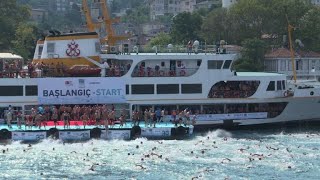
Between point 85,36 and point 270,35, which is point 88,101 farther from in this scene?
point 270,35

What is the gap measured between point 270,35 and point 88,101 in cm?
5903

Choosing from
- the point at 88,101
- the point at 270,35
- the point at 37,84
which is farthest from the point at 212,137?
the point at 270,35

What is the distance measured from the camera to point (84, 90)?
49875 mm

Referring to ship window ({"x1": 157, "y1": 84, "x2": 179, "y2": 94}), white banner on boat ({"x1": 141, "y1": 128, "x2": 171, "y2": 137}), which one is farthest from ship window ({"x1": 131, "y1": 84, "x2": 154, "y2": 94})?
white banner on boat ({"x1": 141, "y1": 128, "x2": 171, "y2": 137})

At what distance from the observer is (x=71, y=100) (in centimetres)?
4991

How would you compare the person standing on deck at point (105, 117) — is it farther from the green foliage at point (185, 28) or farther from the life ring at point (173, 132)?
the green foliage at point (185, 28)

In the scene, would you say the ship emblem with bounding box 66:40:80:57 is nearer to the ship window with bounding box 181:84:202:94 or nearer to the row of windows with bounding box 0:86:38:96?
the row of windows with bounding box 0:86:38:96

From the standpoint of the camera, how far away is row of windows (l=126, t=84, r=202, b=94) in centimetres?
4981

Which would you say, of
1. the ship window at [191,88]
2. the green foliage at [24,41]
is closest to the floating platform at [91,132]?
the ship window at [191,88]

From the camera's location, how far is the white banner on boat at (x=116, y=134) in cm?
4556

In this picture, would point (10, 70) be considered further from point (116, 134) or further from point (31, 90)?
point (116, 134)

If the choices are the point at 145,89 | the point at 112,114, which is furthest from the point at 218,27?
the point at 112,114

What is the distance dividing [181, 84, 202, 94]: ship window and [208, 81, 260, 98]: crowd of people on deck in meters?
0.84

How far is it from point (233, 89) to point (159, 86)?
503 centimetres
